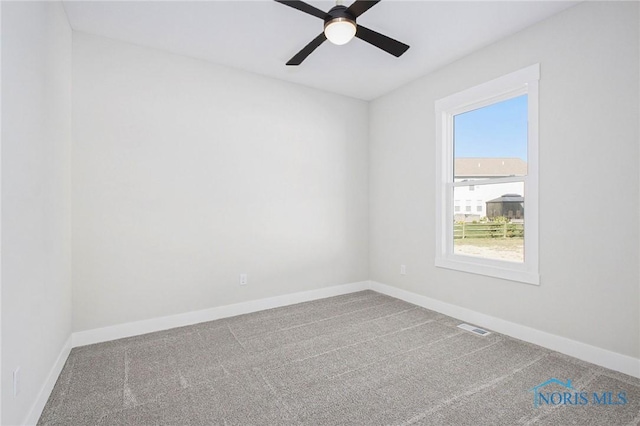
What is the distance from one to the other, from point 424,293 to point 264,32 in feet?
10.6

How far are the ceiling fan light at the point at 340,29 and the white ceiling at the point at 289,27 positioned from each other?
395 mm

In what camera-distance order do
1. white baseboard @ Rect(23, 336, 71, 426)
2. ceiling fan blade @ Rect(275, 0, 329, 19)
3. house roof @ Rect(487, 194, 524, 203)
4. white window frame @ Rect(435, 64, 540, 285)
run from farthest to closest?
house roof @ Rect(487, 194, 524, 203) → white window frame @ Rect(435, 64, 540, 285) → ceiling fan blade @ Rect(275, 0, 329, 19) → white baseboard @ Rect(23, 336, 71, 426)

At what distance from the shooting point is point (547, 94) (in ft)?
8.62

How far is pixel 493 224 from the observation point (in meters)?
3.19

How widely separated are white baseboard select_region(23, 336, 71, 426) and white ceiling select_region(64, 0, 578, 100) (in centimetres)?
266

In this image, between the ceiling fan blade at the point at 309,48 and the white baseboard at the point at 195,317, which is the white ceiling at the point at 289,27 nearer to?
the ceiling fan blade at the point at 309,48

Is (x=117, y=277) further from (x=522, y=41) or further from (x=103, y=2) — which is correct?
(x=522, y=41)

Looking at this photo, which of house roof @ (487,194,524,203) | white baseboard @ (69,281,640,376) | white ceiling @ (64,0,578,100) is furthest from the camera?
house roof @ (487,194,524,203)

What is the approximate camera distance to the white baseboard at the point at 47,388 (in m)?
1.69

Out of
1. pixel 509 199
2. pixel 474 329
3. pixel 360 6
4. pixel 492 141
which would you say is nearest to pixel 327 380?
pixel 474 329

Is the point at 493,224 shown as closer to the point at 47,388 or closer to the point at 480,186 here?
the point at 480,186

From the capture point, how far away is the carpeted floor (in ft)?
5.90

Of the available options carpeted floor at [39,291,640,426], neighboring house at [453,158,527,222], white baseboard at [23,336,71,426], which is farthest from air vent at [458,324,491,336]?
white baseboard at [23,336,71,426]

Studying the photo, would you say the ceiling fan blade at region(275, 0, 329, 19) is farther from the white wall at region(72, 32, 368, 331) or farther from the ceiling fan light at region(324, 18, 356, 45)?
the white wall at region(72, 32, 368, 331)
